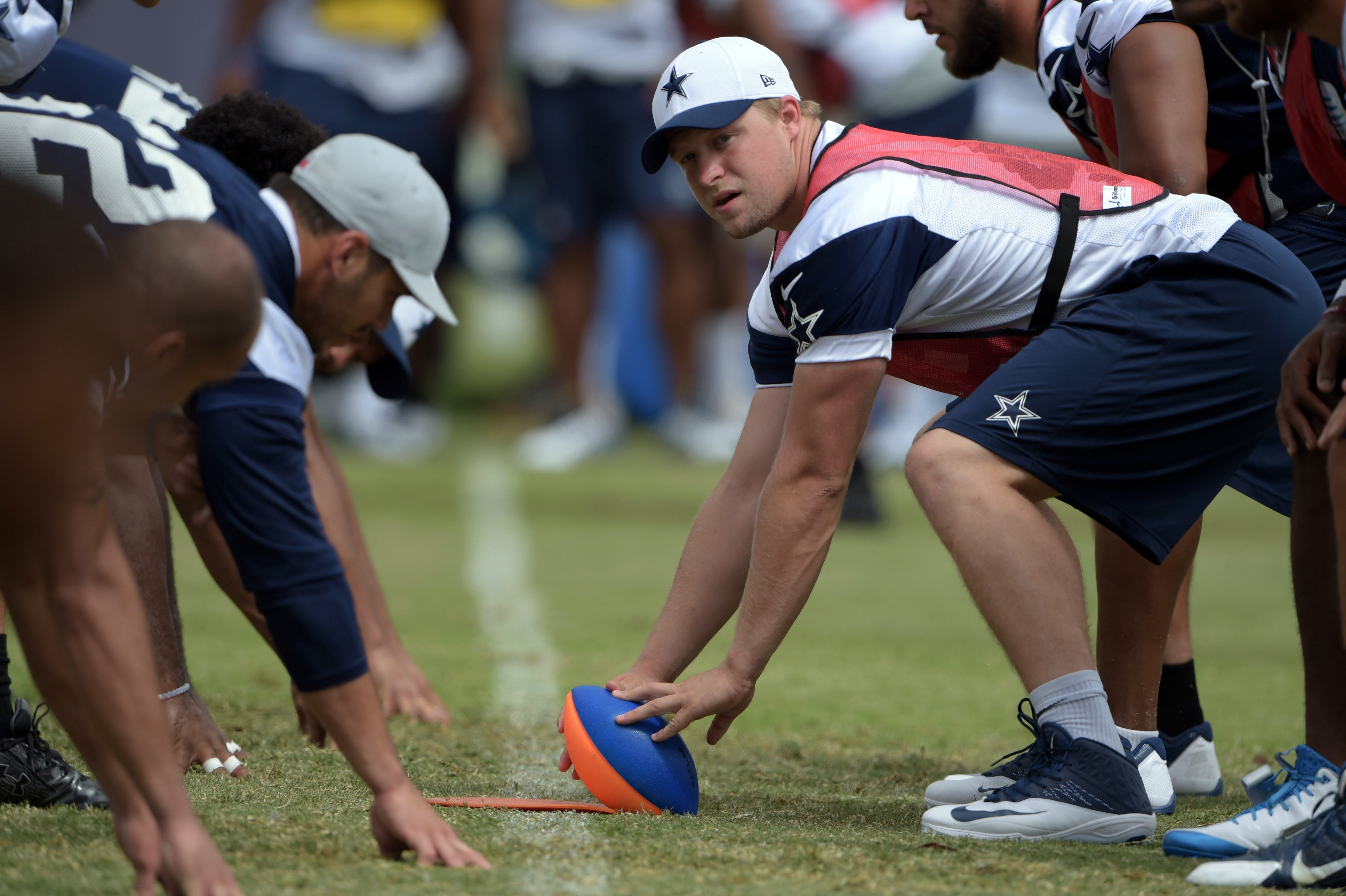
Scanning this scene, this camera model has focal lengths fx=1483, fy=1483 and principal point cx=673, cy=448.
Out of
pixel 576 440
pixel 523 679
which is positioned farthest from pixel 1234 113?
pixel 576 440

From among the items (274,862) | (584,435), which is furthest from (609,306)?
(274,862)

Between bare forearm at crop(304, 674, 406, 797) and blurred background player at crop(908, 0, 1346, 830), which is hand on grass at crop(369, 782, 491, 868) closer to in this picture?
bare forearm at crop(304, 674, 406, 797)

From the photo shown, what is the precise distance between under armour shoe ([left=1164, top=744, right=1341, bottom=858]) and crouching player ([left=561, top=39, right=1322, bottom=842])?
0.13 m

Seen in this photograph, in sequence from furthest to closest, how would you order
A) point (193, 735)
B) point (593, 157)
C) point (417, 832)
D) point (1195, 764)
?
point (593, 157) < point (1195, 764) < point (193, 735) < point (417, 832)

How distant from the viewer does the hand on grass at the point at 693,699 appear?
2.84 m

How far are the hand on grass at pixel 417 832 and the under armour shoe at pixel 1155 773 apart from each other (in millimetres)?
1405

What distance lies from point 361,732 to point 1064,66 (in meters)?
2.28

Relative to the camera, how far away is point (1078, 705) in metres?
2.69

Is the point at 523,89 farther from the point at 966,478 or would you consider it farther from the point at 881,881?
the point at 881,881

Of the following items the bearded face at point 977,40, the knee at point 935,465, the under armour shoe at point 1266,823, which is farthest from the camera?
the bearded face at point 977,40

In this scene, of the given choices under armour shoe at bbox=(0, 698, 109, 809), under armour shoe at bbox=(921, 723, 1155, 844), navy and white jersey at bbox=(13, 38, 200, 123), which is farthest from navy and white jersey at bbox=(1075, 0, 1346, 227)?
under armour shoe at bbox=(0, 698, 109, 809)

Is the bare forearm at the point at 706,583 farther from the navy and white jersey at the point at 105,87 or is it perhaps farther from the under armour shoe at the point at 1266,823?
the navy and white jersey at the point at 105,87

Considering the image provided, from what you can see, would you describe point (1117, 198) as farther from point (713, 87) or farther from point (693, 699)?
point (693, 699)

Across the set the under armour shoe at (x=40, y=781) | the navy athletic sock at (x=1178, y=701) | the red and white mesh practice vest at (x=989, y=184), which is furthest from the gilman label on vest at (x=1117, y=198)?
the under armour shoe at (x=40, y=781)
